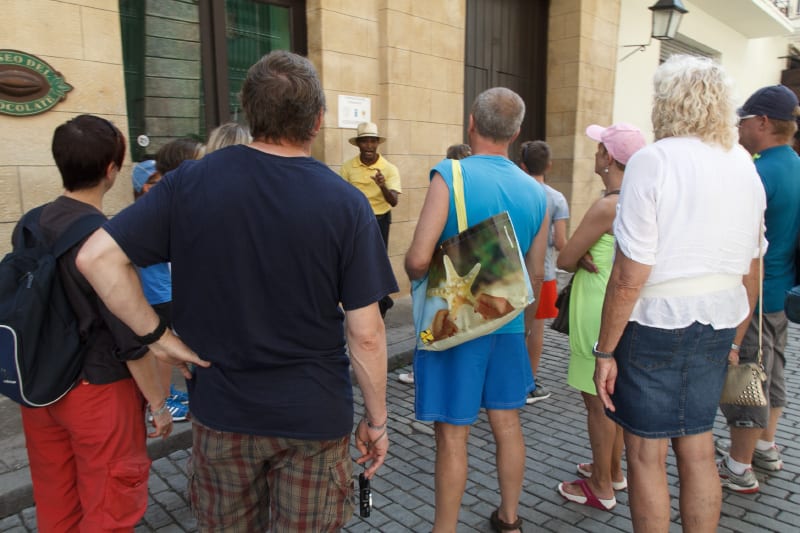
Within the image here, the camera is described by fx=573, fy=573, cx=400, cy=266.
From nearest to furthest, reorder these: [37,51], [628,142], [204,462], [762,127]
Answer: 1. [204,462]
2. [628,142]
3. [762,127]
4. [37,51]

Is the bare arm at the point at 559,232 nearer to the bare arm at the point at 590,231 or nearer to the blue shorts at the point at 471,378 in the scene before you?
the bare arm at the point at 590,231

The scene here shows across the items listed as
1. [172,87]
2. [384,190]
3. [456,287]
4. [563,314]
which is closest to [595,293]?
[563,314]

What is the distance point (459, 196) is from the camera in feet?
7.50

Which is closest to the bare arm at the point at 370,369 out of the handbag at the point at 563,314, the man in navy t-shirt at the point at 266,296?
the man in navy t-shirt at the point at 266,296

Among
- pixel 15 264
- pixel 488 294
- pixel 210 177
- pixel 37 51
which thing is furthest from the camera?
pixel 37 51

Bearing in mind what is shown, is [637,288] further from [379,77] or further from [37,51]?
[379,77]

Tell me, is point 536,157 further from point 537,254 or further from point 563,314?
point 537,254

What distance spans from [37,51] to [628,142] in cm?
389

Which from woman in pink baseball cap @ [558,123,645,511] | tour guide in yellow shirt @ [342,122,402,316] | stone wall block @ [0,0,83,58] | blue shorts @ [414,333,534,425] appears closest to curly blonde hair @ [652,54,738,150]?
woman in pink baseball cap @ [558,123,645,511]

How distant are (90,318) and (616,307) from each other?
180 centimetres

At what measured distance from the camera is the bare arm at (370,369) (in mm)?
1691

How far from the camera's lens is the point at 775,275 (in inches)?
118

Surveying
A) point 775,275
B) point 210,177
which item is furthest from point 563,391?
point 210,177

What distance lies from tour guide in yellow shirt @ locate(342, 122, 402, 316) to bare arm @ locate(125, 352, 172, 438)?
3.66 m
